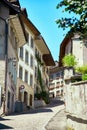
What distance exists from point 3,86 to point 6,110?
5.47 feet

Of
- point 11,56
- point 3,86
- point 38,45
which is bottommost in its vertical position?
point 3,86

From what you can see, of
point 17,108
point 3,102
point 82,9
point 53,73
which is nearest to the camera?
point 82,9

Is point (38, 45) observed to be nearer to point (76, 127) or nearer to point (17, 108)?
point (17, 108)

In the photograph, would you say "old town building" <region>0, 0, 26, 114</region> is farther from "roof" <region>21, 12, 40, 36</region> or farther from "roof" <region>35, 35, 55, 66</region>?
"roof" <region>35, 35, 55, 66</region>

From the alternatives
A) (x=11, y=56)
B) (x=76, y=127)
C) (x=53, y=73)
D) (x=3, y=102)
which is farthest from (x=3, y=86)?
(x=53, y=73)

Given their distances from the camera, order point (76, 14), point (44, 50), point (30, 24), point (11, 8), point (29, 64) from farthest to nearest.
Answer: point (44, 50)
point (29, 64)
point (30, 24)
point (11, 8)
point (76, 14)

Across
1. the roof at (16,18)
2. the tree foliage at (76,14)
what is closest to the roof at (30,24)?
the roof at (16,18)

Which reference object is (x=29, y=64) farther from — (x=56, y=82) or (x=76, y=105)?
(x=56, y=82)

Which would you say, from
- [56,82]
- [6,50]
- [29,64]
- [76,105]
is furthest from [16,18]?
[56,82]

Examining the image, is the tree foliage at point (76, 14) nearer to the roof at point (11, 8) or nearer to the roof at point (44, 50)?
the roof at point (11, 8)

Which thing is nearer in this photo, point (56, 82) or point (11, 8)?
point (11, 8)

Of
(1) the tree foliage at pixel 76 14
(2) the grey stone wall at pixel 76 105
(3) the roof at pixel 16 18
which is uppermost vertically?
(3) the roof at pixel 16 18

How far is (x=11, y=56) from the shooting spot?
32438mm

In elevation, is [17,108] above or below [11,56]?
below
